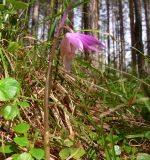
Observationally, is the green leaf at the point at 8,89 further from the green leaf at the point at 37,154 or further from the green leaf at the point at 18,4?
the green leaf at the point at 18,4

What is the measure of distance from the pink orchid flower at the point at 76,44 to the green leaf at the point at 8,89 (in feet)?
0.82

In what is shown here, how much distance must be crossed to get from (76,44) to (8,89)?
1.13ft

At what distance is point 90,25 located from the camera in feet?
16.1

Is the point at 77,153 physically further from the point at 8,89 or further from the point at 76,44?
the point at 76,44

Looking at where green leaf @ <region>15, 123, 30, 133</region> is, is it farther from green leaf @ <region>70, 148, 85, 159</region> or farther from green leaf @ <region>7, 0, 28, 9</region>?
green leaf @ <region>7, 0, 28, 9</region>

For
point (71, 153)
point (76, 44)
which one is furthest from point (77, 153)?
point (76, 44)

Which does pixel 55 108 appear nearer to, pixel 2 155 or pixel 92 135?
pixel 92 135

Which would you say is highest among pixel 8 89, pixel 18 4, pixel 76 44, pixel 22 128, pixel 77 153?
pixel 18 4

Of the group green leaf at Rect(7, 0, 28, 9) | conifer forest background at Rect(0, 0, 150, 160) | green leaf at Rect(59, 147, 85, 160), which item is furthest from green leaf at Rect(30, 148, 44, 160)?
green leaf at Rect(7, 0, 28, 9)

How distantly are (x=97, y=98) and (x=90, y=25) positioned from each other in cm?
306

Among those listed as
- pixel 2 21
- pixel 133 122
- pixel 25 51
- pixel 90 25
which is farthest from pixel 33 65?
pixel 90 25

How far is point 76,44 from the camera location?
3.12 ft

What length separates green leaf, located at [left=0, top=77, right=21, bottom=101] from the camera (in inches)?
45.0

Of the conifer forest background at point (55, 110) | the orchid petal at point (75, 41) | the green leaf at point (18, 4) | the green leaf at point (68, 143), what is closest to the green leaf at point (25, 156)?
the conifer forest background at point (55, 110)
